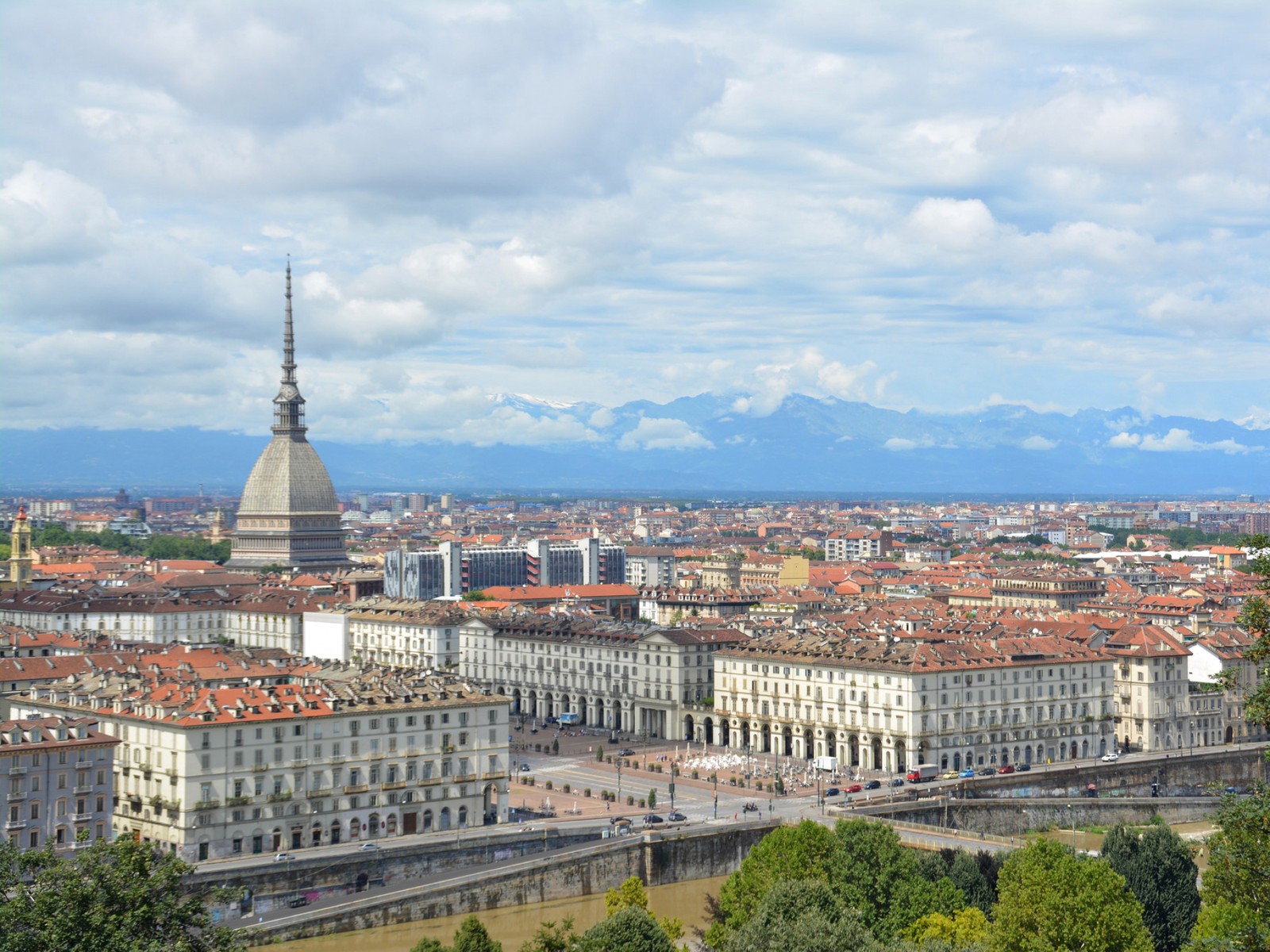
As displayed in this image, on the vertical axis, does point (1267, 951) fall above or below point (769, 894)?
above

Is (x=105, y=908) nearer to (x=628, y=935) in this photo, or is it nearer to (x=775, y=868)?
(x=628, y=935)

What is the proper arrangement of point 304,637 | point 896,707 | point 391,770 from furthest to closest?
point 304,637
point 896,707
point 391,770

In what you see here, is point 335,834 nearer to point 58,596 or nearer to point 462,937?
point 462,937

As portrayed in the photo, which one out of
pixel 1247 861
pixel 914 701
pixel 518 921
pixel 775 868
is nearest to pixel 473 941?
pixel 775 868

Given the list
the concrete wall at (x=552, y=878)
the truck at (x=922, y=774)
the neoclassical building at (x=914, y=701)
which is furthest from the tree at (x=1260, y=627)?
the neoclassical building at (x=914, y=701)

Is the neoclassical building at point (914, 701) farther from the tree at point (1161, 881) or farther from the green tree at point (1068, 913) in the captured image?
the green tree at point (1068, 913)

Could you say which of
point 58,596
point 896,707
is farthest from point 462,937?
point 58,596

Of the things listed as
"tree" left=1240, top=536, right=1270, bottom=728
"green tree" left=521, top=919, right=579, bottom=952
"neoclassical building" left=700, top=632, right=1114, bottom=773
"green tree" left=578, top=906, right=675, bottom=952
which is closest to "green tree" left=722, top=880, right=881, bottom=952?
"green tree" left=578, top=906, right=675, bottom=952
